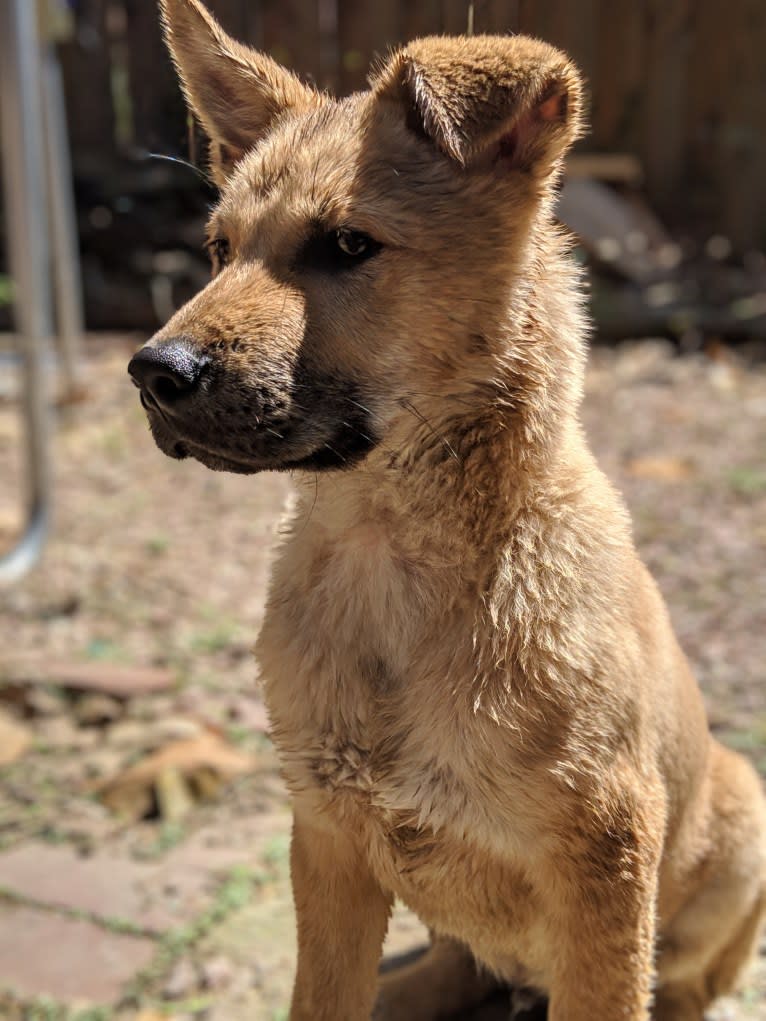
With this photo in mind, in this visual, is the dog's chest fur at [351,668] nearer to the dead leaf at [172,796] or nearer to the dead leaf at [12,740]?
the dead leaf at [172,796]

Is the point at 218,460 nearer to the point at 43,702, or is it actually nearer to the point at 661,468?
the point at 43,702

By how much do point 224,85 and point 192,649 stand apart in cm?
271

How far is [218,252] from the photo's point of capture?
2.49 m

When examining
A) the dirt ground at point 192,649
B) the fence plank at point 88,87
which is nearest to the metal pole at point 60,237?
the dirt ground at point 192,649

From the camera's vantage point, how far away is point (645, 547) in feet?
17.5

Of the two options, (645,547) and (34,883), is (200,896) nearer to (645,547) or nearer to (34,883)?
(34,883)

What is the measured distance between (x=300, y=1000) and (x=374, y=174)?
5.49 ft

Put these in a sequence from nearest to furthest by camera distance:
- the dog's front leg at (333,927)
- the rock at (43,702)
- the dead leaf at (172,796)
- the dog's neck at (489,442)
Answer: the dog's neck at (489,442), the dog's front leg at (333,927), the dead leaf at (172,796), the rock at (43,702)

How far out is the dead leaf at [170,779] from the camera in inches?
151

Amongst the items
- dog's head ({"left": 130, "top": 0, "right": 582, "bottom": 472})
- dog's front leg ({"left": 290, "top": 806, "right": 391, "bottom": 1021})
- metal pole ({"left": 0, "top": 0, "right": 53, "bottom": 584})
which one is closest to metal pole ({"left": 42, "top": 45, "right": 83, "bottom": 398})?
metal pole ({"left": 0, "top": 0, "right": 53, "bottom": 584})

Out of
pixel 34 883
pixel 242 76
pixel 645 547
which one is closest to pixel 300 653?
pixel 242 76

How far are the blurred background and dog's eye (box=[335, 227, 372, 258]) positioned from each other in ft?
2.10

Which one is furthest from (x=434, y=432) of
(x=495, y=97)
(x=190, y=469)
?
(x=190, y=469)

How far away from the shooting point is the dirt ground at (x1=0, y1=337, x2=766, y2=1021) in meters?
3.26
